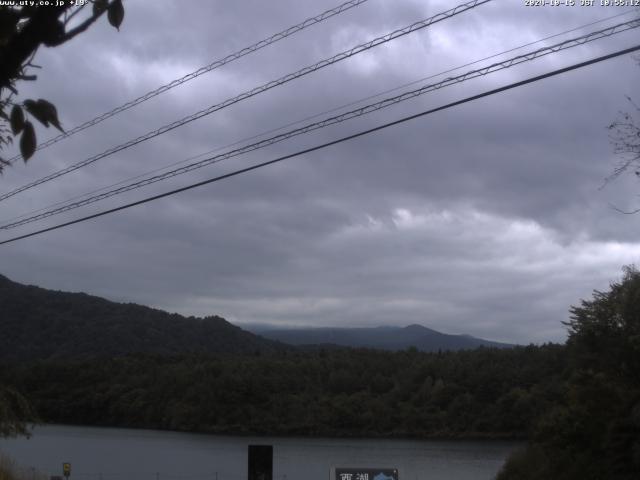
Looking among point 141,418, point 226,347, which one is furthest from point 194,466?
point 226,347

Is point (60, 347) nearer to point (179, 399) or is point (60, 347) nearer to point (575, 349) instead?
point (179, 399)

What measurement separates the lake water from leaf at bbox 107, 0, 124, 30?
84.6 feet

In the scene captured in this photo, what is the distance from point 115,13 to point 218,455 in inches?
1491

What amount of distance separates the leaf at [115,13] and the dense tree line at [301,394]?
45.2 metres

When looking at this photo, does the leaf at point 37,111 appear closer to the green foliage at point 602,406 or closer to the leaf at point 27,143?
the leaf at point 27,143

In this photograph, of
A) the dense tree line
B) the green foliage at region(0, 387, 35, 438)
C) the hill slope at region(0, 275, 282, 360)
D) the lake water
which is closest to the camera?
the green foliage at region(0, 387, 35, 438)

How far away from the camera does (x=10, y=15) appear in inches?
125

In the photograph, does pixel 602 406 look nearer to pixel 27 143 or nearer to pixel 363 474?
pixel 363 474

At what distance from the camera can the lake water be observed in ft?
109

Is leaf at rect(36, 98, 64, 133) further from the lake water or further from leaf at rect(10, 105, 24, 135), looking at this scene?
A: the lake water

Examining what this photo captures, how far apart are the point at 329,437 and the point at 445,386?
8.40m

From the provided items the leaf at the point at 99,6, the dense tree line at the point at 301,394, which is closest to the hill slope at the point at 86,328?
the dense tree line at the point at 301,394

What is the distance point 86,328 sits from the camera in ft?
207

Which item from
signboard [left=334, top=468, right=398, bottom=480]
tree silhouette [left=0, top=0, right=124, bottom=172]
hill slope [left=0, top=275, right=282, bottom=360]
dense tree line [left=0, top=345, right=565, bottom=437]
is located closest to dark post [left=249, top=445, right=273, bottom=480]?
signboard [left=334, top=468, right=398, bottom=480]
